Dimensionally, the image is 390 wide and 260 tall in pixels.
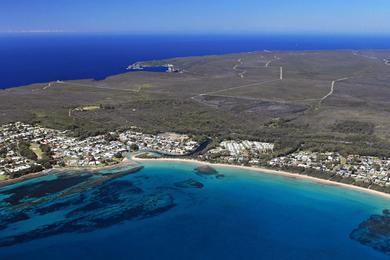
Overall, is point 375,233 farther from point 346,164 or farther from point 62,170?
point 62,170

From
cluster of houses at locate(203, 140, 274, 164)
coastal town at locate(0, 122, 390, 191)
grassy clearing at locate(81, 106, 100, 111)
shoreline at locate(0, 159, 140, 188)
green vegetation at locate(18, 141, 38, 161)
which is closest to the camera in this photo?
shoreline at locate(0, 159, 140, 188)

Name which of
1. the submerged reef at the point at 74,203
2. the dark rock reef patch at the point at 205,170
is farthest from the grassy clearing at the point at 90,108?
the dark rock reef patch at the point at 205,170

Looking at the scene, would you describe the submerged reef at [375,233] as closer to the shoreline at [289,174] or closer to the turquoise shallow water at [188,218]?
the turquoise shallow water at [188,218]

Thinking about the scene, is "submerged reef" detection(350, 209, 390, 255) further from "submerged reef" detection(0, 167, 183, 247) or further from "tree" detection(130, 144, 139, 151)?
"tree" detection(130, 144, 139, 151)

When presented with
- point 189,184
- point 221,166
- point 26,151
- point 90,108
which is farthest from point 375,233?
point 90,108

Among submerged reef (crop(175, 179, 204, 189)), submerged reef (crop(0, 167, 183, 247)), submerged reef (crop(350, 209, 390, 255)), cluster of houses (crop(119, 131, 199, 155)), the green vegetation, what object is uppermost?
the green vegetation

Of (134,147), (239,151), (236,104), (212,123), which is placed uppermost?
(236,104)

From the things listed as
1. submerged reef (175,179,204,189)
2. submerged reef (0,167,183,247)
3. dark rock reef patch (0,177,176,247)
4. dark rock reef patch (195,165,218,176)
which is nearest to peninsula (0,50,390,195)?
dark rock reef patch (195,165,218,176)
